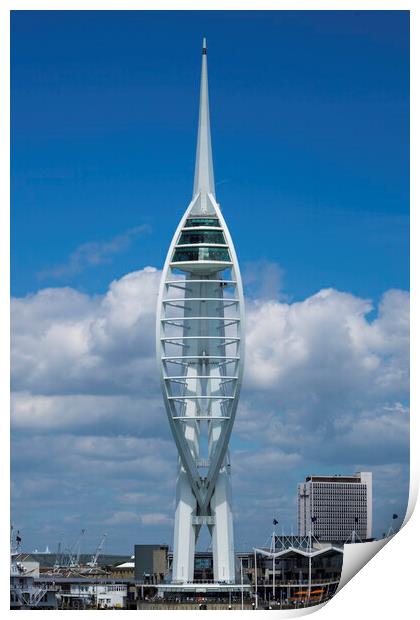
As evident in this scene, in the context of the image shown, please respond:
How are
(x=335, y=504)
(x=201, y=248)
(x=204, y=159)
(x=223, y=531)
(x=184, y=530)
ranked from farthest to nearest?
(x=335, y=504) < (x=204, y=159) < (x=184, y=530) < (x=223, y=531) < (x=201, y=248)

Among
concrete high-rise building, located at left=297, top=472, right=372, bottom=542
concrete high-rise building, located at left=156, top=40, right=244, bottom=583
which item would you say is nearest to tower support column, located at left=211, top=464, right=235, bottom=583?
concrete high-rise building, located at left=156, top=40, right=244, bottom=583

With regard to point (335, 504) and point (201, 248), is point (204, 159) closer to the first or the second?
point (201, 248)

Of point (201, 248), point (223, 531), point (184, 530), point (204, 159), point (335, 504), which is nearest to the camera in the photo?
point (201, 248)

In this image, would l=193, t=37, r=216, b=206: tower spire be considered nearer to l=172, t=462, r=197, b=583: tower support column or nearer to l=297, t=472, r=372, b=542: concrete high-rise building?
l=172, t=462, r=197, b=583: tower support column

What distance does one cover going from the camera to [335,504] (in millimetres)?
78750

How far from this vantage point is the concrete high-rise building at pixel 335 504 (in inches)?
2872

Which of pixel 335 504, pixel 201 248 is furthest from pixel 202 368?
pixel 335 504

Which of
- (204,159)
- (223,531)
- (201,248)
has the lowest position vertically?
(223,531)

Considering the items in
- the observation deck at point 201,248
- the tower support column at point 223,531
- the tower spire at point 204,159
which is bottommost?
the tower support column at point 223,531

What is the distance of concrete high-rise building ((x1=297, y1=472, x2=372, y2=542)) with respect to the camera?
239 ft

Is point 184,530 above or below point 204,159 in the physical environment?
below

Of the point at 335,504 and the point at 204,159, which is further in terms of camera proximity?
the point at 335,504

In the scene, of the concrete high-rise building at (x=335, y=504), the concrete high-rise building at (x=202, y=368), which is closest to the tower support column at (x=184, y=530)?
the concrete high-rise building at (x=202, y=368)

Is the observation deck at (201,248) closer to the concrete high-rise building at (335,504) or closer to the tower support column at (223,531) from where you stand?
the tower support column at (223,531)
